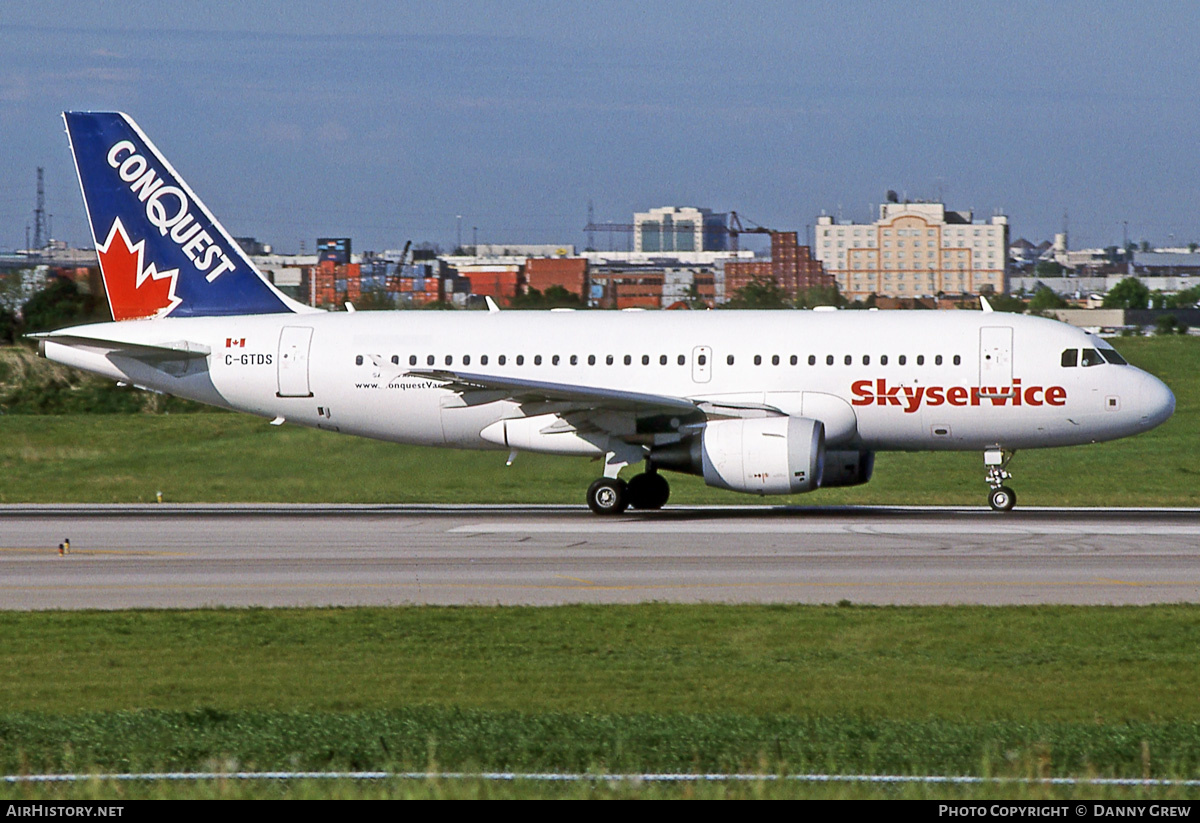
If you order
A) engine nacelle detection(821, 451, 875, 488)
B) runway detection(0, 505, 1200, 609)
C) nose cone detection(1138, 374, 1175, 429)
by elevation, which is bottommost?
runway detection(0, 505, 1200, 609)

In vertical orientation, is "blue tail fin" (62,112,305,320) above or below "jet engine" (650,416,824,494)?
above

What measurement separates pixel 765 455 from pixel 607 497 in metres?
3.63

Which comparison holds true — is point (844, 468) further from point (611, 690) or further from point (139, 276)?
point (611, 690)

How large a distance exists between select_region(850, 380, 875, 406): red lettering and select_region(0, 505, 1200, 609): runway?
87.4 inches

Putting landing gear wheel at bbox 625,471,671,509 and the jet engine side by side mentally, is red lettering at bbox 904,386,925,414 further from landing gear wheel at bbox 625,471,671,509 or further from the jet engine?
landing gear wheel at bbox 625,471,671,509

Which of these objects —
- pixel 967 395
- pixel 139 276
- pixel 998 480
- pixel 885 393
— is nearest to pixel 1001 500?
pixel 998 480

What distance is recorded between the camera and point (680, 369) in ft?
93.8

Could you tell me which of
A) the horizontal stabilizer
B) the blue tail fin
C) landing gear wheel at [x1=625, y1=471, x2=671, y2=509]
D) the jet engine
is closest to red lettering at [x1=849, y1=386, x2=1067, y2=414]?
the jet engine

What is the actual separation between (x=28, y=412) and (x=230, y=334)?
25.3 metres

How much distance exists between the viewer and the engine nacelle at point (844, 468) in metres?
28.3

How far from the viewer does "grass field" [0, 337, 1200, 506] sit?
3316 centimetres

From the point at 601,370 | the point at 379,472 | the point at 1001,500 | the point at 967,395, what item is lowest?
the point at 1001,500

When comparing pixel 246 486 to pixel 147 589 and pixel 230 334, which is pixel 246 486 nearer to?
pixel 230 334

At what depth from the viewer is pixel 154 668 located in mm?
13844
